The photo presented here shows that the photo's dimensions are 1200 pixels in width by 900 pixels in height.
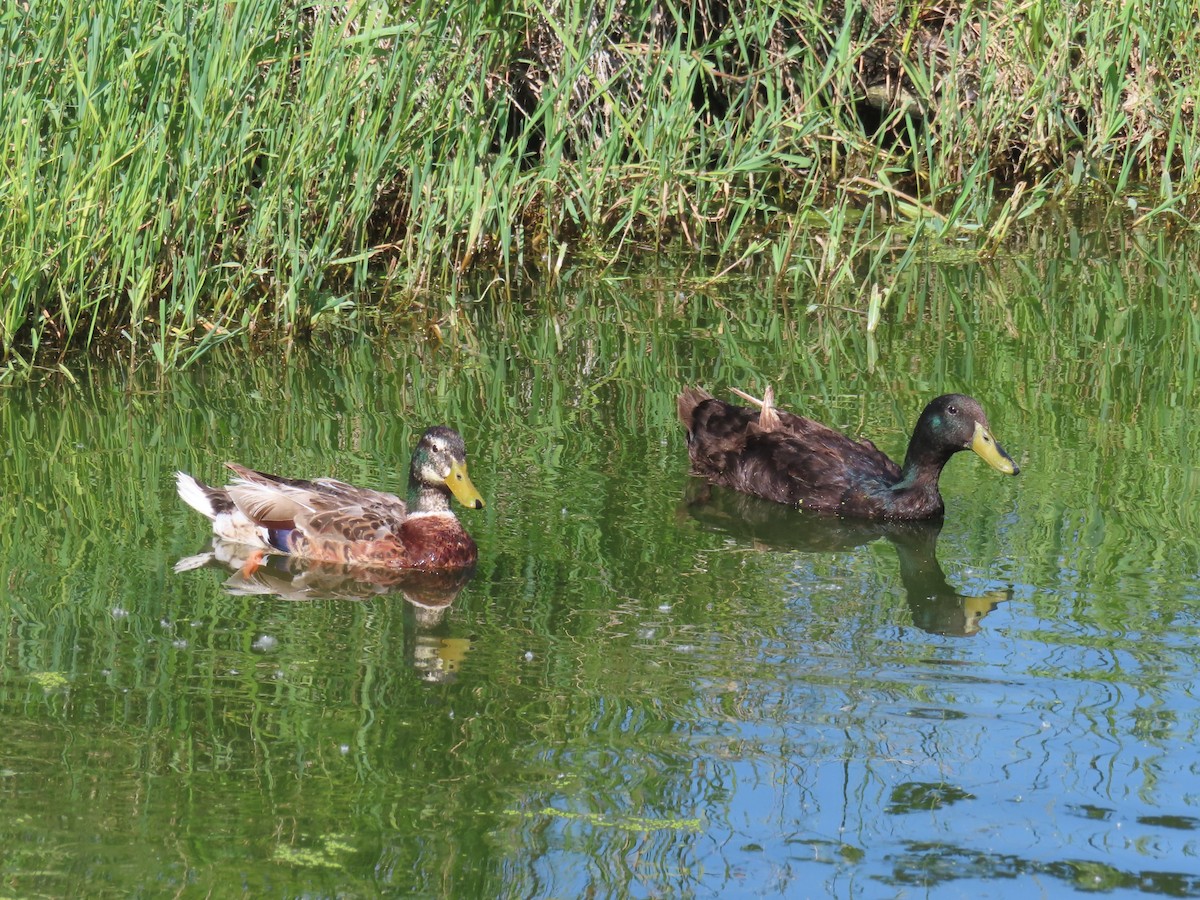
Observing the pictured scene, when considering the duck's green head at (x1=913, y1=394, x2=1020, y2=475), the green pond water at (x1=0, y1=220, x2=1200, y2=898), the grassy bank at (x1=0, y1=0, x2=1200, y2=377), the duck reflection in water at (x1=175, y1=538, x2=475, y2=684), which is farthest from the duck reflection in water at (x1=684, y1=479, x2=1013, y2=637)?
the grassy bank at (x1=0, y1=0, x2=1200, y2=377)

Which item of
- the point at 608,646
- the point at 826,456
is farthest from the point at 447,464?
the point at 826,456

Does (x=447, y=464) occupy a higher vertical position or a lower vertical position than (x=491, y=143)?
lower

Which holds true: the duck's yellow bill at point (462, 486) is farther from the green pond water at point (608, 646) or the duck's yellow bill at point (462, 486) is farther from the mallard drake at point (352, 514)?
the green pond water at point (608, 646)

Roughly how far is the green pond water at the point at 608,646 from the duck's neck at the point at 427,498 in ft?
0.82

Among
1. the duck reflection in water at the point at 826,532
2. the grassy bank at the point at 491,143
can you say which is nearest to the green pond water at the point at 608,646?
the duck reflection in water at the point at 826,532

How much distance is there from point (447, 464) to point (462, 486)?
4.3 inches

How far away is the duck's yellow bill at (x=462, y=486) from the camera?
7.13 meters

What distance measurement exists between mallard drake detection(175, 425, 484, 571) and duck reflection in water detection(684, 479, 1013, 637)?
1176 millimetres

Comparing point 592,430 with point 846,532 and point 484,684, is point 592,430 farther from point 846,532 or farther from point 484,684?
point 484,684

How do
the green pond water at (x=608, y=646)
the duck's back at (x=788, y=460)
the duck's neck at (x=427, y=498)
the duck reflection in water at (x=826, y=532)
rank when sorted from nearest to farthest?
the green pond water at (x=608, y=646) < the duck reflection in water at (x=826, y=532) < the duck's neck at (x=427, y=498) < the duck's back at (x=788, y=460)

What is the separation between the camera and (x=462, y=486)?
7168 mm

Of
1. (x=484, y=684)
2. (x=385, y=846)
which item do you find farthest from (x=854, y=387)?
(x=385, y=846)

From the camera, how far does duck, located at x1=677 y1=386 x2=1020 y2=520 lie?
785 cm

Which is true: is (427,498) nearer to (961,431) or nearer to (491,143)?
(961,431)
